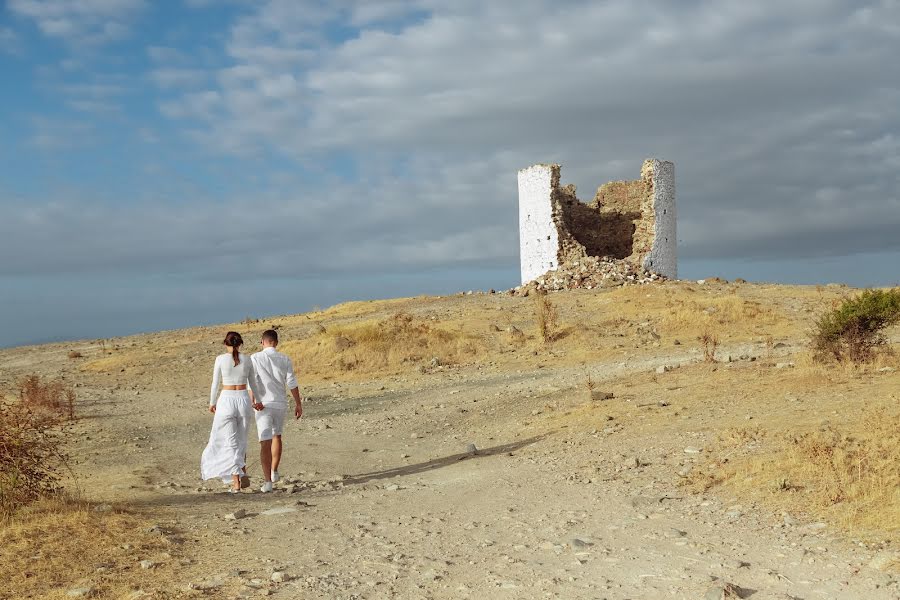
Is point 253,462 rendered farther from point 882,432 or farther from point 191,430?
point 882,432

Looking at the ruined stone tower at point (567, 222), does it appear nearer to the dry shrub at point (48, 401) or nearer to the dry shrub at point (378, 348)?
the dry shrub at point (378, 348)

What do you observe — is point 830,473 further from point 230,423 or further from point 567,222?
point 567,222

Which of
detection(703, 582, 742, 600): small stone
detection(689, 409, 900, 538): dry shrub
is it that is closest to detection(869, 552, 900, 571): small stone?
detection(689, 409, 900, 538): dry shrub

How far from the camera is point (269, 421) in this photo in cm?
836

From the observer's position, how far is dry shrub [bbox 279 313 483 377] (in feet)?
61.8

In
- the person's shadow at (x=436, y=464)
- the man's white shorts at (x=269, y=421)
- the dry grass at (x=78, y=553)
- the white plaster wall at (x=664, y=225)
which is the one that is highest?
the white plaster wall at (x=664, y=225)

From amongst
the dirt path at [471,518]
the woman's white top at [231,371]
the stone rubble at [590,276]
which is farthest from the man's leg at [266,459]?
the stone rubble at [590,276]

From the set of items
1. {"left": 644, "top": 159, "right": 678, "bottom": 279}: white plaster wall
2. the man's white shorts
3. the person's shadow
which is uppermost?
{"left": 644, "top": 159, "right": 678, "bottom": 279}: white plaster wall

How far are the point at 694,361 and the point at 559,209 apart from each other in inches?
660

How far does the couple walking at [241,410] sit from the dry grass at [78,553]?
151cm

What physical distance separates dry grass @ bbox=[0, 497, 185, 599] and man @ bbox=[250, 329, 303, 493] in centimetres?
192

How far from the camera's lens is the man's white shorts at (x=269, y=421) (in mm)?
8336

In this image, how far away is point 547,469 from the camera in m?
8.34

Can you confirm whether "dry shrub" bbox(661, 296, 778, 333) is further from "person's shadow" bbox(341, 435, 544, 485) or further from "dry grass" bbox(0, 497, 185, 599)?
"dry grass" bbox(0, 497, 185, 599)
